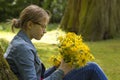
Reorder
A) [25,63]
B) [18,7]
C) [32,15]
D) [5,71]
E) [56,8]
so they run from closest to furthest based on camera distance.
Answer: [5,71]
[25,63]
[32,15]
[56,8]
[18,7]

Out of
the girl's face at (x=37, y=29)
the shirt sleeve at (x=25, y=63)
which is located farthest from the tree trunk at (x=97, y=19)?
the shirt sleeve at (x=25, y=63)

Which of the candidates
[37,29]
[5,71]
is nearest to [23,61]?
[5,71]

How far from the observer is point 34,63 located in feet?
13.8

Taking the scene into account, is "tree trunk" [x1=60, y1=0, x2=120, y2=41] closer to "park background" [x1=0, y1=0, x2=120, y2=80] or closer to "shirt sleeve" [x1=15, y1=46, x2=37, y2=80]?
"park background" [x1=0, y1=0, x2=120, y2=80]

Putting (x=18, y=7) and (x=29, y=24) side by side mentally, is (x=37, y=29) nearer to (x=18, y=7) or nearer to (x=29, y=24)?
(x=29, y=24)

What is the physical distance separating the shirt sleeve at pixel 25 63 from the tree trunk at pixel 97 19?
1142cm

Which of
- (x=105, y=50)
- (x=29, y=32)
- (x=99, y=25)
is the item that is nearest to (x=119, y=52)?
(x=105, y=50)

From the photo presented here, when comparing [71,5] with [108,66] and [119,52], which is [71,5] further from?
[108,66]

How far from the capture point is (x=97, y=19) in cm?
1541

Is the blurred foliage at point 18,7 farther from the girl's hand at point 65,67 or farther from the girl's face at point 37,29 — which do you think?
the girl's hand at point 65,67

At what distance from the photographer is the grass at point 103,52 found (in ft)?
32.5

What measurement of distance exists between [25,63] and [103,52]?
8.63 meters

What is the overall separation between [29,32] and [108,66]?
20.6 feet

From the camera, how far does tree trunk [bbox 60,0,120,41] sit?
1542cm
